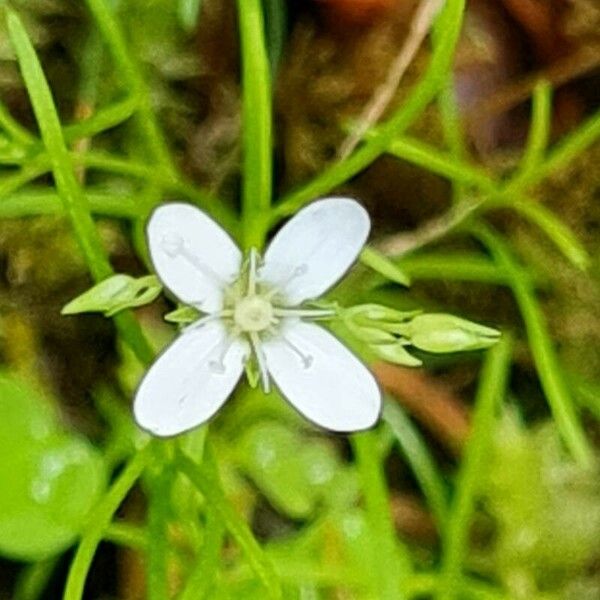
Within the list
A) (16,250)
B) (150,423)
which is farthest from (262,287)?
(16,250)

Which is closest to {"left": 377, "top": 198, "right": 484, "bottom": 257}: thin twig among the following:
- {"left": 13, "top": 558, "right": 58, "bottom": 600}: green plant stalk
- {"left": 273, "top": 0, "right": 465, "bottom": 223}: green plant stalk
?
{"left": 273, "top": 0, "right": 465, "bottom": 223}: green plant stalk

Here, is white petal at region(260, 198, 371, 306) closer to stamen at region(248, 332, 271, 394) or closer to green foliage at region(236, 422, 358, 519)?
stamen at region(248, 332, 271, 394)

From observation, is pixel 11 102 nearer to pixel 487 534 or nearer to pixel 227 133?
pixel 227 133

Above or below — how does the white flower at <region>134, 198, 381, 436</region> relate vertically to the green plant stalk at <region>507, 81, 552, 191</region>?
below

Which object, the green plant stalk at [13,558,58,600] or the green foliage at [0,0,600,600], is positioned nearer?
the green foliage at [0,0,600,600]

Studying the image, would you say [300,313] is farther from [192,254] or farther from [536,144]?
[536,144]

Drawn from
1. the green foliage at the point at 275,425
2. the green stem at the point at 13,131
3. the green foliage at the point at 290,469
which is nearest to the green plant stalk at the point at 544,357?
the green foliage at the point at 275,425

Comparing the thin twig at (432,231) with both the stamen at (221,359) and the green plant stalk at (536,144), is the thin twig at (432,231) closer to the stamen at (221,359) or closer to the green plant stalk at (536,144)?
the green plant stalk at (536,144)
